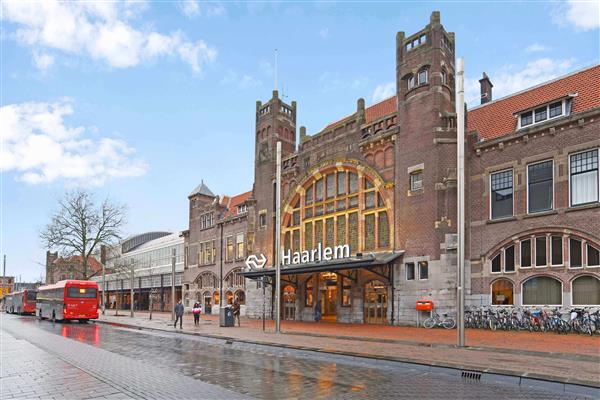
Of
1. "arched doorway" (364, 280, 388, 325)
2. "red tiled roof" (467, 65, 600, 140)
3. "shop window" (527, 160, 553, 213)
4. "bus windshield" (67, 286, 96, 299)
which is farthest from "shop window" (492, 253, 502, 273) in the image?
"bus windshield" (67, 286, 96, 299)

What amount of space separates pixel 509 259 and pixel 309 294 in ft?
48.8

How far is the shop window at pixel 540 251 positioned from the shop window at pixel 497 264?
1.86 meters

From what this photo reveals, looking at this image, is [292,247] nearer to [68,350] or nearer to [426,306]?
[426,306]

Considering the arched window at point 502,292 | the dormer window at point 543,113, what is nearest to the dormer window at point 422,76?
the dormer window at point 543,113

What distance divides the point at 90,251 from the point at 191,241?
10732 millimetres

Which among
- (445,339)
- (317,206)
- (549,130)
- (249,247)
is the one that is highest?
(549,130)

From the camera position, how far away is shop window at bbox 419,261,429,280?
2710cm

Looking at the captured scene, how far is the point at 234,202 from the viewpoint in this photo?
5256 cm

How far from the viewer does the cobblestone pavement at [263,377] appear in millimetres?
9398

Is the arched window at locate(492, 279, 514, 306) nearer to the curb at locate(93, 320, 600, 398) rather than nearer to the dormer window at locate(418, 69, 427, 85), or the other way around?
the dormer window at locate(418, 69, 427, 85)

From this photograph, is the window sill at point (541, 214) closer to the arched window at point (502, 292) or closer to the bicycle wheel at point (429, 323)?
the arched window at point (502, 292)

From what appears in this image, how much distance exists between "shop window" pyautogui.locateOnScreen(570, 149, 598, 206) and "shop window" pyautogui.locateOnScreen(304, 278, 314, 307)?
18102 mm

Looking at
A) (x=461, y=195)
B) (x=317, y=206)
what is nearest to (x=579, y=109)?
(x=461, y=195)

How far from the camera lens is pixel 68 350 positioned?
16.3 metres
